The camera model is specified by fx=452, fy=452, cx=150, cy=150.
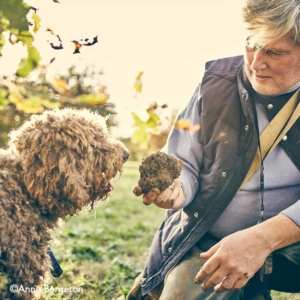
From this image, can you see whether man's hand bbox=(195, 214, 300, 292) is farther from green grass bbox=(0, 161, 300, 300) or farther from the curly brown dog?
green grass bbox=(0, 161, 300, 300)

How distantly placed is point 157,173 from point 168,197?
207mm

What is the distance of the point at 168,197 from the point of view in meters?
2.85

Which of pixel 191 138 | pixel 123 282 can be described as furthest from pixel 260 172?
pixel 123 282

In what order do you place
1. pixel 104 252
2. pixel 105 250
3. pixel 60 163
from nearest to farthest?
pixel 60 163 < pixel 104 252 < pixel 105 250

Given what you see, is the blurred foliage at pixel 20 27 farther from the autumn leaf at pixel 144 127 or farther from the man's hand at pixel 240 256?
the man's hand at pixel 240 256

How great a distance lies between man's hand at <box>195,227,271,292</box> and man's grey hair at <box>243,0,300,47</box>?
123 centimetres

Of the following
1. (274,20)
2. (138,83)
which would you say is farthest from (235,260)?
(274,20)

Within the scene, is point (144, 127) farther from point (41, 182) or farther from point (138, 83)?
point (41, 182)

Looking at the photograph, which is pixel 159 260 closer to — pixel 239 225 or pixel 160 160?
pixel 239 225

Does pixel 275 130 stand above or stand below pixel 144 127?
below

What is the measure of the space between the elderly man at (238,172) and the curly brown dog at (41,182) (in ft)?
1.68

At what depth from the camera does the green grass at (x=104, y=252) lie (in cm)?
411

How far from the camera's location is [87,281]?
4.23 m

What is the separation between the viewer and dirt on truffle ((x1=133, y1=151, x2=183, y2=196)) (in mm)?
2711
